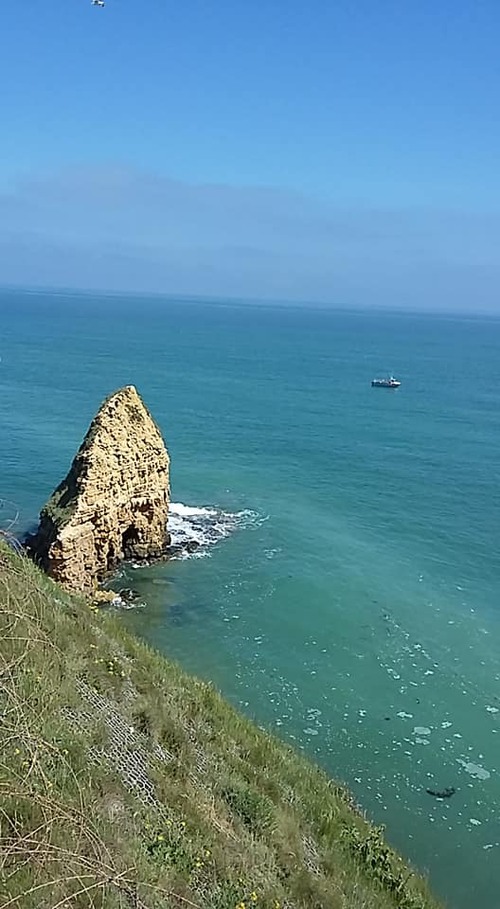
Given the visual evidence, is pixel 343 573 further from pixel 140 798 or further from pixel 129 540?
pixel 140 798

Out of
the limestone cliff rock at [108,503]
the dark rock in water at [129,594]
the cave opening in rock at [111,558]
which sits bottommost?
the dark rock in water at [129,594]

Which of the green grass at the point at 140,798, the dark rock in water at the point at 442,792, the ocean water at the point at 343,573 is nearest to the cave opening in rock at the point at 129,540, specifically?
the ocean water at the point at 343,573

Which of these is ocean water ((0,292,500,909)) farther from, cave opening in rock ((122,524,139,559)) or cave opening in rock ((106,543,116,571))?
cave opening in rock ((122,524,139,559))

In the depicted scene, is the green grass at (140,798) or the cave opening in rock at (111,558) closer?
the green grass at (140,798)

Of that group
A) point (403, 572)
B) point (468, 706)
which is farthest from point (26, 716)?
point (403, 572)

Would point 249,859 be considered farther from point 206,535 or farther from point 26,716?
point 206,535

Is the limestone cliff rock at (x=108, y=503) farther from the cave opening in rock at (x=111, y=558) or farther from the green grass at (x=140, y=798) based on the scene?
the green grass at (x=140, y=798)
